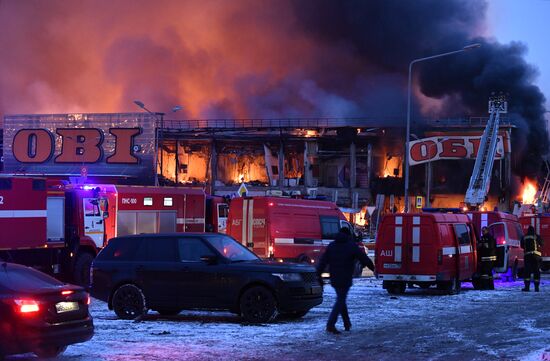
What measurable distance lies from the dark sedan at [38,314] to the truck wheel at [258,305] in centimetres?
376

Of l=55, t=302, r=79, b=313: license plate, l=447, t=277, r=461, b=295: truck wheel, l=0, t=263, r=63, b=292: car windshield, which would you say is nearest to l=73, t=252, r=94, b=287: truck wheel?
l=447, t=277, r=461, b=295: truck wheel

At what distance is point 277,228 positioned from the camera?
831 inches

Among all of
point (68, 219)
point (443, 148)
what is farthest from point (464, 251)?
point (443, 148)

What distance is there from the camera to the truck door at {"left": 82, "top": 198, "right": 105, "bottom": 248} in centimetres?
1991

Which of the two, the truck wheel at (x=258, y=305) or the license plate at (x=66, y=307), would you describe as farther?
the truck wheel at (x=258, y=305)

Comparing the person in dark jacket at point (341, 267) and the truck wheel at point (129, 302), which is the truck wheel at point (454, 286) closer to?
the person in dark jacket at point (341, 267)

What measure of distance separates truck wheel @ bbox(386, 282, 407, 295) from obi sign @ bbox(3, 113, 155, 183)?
125 ft

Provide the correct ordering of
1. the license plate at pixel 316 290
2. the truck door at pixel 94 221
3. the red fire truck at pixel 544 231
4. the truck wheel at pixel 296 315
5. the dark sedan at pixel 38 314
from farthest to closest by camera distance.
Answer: the red fire truck at pixel 544 231, the truck door at pixel 94 221, the truck wheel at pixel 296 315, the license plate at pixel 316 290, the dark sedan at pixel 38 314

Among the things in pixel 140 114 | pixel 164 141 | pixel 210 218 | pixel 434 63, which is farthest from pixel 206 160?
pixel 210 218

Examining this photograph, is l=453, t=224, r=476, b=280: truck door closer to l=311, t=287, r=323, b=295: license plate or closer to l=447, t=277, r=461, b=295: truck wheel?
l=447, t=277, r=461, b=295: truck wheel

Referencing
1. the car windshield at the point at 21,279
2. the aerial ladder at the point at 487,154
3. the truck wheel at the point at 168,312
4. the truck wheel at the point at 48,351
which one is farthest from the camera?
the aerial ladder at the point at 487,154

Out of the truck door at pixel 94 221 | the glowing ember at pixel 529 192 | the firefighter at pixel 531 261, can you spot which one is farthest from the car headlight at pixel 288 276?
the glowing ember at pixel 529 192

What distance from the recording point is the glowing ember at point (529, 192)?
5703cm

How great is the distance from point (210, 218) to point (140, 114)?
95.3 ft
